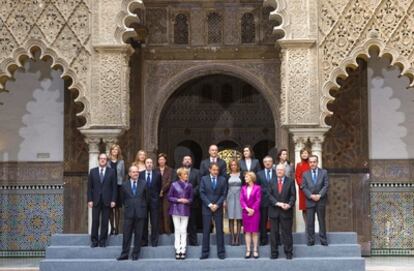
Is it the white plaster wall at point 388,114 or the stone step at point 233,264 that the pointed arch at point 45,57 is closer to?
the stone step at point 233,264

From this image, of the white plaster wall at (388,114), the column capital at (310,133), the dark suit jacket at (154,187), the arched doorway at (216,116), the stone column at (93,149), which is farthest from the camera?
the arched doorway at (216,116)

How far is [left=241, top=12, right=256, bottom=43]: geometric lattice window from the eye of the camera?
1166 centimetres

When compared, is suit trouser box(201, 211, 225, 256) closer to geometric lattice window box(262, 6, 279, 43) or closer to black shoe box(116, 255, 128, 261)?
black shoe box(116, 255, 128, 261)

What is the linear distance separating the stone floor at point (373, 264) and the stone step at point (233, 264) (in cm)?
96

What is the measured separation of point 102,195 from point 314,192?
2.55m

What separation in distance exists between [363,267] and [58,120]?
5.60 metres

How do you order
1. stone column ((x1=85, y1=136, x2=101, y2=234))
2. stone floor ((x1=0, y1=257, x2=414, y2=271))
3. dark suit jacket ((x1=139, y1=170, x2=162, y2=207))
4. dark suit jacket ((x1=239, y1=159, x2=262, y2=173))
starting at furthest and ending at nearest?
1. stone column ((x1=85, y1=136, x2=101, y2=234))
2. stone floor ((x1=0, y1=257, x2=414, y2=271))
3. dark suit jacket ((x1=239, y1=159, x2=262, y2=173))
4. dark suit jacket ((x1=139, y1=170, x2=162, y2=207))

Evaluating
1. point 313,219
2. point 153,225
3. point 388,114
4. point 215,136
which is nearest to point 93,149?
point 153,225

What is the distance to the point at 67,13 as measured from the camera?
393 inches

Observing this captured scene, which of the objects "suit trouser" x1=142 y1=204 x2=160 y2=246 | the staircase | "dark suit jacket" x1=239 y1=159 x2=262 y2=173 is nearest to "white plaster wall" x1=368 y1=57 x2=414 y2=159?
the staircase

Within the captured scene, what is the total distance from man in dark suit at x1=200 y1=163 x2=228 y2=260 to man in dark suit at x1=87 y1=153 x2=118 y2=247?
1.10 meters

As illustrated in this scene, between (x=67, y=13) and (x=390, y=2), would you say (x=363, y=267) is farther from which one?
(x=67, y=13)

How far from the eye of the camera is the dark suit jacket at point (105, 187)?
28.8ft

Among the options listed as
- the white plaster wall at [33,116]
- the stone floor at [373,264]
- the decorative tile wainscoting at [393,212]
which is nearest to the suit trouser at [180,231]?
the stone floor at [373,264]
